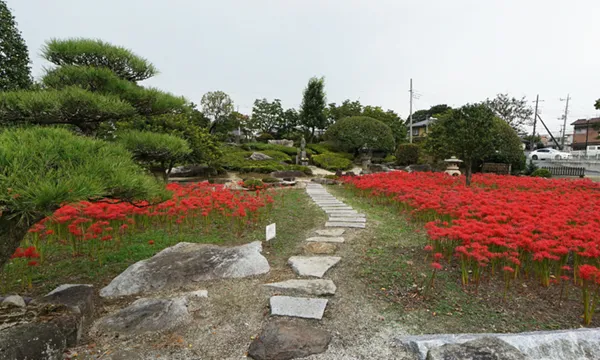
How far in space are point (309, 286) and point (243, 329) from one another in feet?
3.13

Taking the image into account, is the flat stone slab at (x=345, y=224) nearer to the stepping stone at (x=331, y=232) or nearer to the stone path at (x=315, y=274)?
the stone path at (x=315, y=274)

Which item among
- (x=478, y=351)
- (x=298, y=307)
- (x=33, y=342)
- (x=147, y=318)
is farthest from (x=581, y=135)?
(x=33, y=342)

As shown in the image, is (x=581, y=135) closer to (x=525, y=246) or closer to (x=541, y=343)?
(x=525, y=246)

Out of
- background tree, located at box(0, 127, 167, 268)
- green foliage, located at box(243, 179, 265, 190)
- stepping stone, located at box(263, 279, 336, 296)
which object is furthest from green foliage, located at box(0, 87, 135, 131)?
green foliage, located at box(243, 179, 265, 190)

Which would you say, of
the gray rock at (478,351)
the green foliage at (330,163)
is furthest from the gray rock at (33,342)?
the green foliage at (330,163)

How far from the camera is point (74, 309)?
8.59 feet

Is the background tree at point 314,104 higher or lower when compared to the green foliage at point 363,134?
higher

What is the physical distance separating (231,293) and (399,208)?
17.5 ft

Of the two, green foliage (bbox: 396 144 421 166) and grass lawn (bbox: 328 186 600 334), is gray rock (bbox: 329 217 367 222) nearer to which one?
grass lawn (bbox: 328 186 600 334)

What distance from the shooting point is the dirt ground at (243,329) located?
2416mm

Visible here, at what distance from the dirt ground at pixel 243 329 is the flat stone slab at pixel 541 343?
16 centimetres

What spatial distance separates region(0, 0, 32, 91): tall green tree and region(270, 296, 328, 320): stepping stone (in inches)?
440

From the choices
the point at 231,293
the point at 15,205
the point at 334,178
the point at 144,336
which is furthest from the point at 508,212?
the point at 334,178

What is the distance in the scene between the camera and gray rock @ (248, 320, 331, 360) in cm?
237
